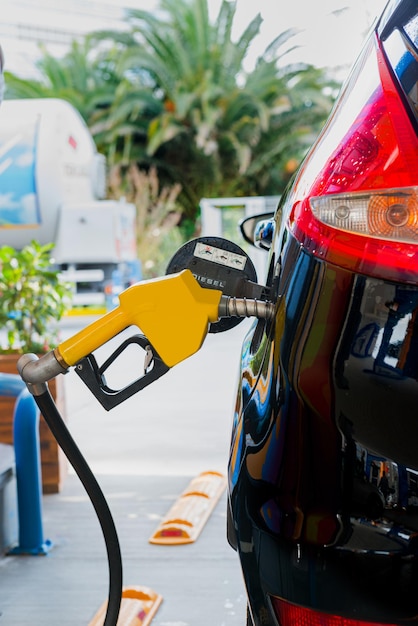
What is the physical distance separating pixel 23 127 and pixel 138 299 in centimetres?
1161

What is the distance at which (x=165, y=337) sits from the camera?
1.21 m

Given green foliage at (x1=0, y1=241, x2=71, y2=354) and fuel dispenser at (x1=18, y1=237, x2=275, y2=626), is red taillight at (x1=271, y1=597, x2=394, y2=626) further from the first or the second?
green foliage at (x1=0, y1=241, x2=71, y2=354)

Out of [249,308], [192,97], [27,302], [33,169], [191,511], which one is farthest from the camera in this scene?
[192,97]

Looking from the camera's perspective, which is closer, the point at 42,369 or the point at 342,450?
the point at 342,450

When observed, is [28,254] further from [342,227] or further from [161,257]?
[161,257]

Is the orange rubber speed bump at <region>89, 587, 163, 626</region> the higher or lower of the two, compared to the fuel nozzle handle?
lower

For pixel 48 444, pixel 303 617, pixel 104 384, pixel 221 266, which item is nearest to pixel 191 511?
pixel 48 444

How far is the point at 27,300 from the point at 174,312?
2.94 metres

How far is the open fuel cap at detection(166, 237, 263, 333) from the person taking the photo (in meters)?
1.23

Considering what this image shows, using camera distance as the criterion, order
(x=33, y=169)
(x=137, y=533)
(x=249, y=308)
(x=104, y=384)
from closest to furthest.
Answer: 1. (x=249, y=308)
2. (x=104, y=384)
3. (x=137, y=533)
4. (x=33, y=169)

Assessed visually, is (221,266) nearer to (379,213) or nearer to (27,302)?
(379,213)

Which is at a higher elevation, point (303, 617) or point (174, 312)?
point (174, 312)

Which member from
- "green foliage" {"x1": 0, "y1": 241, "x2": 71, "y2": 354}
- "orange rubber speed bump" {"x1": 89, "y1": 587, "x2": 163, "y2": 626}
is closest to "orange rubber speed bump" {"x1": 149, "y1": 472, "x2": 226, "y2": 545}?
"orange rubber speed bump" {"x1": 89, "y1": 587, "x2": 163, "y2": 626}

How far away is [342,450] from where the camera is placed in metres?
1.00
